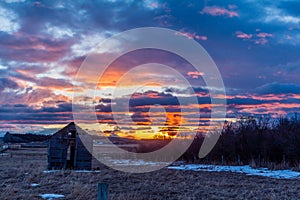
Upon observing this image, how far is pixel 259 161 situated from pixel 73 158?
63.2 feet

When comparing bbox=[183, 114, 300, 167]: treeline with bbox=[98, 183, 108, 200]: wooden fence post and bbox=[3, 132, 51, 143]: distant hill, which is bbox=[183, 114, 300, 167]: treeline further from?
bbox=[3, 132, 51, 143]: distant hill

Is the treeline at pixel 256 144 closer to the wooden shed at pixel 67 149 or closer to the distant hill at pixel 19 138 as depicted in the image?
the wooden shed at pixel 67 149

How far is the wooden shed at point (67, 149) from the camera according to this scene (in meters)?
27.8

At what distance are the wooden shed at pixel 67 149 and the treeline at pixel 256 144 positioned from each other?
16.6m

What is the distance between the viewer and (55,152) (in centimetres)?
2789

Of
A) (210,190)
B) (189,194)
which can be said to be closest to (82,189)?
(189,194)

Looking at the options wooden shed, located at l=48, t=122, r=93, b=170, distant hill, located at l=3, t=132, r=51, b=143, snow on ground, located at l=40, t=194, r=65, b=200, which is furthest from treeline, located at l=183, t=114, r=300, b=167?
distant hill, located at l=3, t=132, r=51, b=143

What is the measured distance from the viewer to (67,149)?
27953 millimetres

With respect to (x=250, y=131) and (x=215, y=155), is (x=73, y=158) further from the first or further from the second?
(x=250, y=131)

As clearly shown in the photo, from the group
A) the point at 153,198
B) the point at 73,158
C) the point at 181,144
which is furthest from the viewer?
the point at 181,144

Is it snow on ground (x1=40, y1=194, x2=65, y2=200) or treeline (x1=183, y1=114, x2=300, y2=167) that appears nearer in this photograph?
snow on ground (x1=40, y1=194, x2=65, y2=200)

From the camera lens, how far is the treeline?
37156mm

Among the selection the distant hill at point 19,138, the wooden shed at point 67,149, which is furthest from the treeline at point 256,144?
the distant hill at point 19,138

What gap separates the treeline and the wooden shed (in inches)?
654
